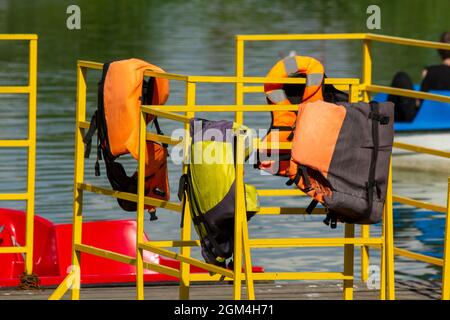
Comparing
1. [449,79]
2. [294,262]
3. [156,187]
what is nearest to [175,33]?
[449,79]

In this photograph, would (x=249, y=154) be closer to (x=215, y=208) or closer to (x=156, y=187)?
(x=215, y=208)

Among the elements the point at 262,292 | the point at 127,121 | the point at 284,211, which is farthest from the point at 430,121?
the point at 284,211

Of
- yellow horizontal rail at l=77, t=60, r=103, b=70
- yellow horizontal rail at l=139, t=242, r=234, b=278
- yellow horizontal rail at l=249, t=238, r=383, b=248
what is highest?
yellow horizontal rail at l=77, t=60, r=103, b=70

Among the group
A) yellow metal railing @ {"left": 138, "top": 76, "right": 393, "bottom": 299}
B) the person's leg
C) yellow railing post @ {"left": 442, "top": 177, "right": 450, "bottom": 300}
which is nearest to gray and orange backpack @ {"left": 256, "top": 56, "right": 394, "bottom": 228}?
yellow metal railing @ {"left": 138, "top": 76, "right": 393, "bottom": 299}

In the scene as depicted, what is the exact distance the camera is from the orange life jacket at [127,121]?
8.20 meters

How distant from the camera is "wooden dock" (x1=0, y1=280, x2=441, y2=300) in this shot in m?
9.36

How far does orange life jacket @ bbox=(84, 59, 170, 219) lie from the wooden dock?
3.89 feet

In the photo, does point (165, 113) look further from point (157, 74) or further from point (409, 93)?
point (409, 93)

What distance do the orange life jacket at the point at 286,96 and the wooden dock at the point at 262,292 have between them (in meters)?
1.17

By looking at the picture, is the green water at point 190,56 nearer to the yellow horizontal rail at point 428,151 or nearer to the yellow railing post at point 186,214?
the yellow horizontal rail at point 428,151

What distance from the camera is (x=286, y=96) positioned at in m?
8.77

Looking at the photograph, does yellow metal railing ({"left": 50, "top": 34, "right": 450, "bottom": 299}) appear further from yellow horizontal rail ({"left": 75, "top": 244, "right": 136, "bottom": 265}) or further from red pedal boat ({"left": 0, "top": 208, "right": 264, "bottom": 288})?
red pedal boat ({"left": 0, "top": 208, "right": 264, "bottom": 288})

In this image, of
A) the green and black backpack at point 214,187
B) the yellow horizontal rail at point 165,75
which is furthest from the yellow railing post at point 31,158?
the green and black backpack at point 214,187

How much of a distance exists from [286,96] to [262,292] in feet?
4.34
